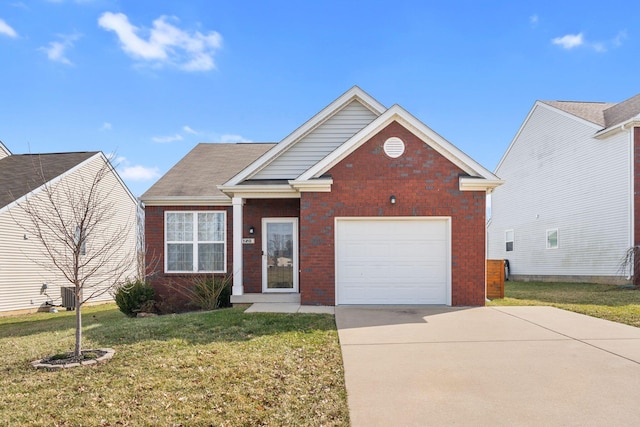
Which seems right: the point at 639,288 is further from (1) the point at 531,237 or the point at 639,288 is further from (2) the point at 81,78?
(2) the point at 81,78

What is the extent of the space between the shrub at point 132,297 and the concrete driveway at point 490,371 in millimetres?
6493

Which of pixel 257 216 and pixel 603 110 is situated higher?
pixel 603 110

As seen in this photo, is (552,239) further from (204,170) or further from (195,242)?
(195,242)

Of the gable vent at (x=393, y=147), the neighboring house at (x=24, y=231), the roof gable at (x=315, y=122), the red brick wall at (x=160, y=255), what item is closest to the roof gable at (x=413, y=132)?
the gable vent at (x=393, y=147)

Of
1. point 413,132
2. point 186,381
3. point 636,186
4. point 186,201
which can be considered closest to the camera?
point 186,381

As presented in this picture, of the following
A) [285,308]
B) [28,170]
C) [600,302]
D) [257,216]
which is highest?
[28,170]

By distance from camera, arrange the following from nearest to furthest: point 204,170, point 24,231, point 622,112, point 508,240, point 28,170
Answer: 1. point 204,170
2. point 24,231
3. point 622,112
4. point 28,170
5. point 508,240

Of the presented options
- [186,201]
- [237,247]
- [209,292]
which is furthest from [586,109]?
[209,292]

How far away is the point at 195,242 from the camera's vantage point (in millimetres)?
13297

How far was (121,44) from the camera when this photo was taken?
45.3 feet

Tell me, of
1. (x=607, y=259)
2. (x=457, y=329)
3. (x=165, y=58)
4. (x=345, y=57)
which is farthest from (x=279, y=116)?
(x=607, y=259)

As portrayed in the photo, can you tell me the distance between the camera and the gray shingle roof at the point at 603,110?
16.9 metres

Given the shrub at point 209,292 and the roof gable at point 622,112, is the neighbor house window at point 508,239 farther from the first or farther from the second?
the shrub at point 209,292

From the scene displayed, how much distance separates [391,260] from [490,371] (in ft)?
18.3
